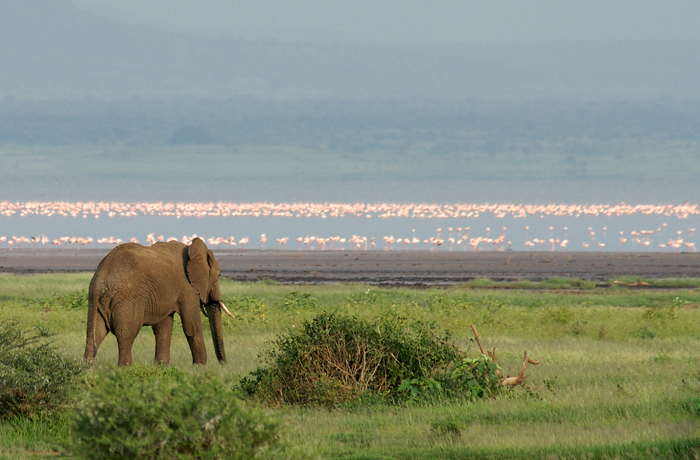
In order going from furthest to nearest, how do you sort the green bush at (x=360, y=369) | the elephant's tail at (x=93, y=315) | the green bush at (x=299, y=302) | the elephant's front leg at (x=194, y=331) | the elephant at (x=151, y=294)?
1. the green bush at (x=299, y=302)
2. the elephant's front leg at (x=194, y=331)
3. the elephant at (x=151, y=294)
4. the elephant's tail at (x=93, y=315)
5. the green bush at (x=360, y=369)

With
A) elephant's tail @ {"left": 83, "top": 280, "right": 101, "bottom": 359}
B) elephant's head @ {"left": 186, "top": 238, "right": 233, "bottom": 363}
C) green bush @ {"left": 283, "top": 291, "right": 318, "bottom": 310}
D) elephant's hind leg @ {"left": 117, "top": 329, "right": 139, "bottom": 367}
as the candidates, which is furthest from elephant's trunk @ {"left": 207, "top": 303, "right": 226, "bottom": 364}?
green bush @ {"left": 283, "top": 291, "right": 318, "bottom": 310}

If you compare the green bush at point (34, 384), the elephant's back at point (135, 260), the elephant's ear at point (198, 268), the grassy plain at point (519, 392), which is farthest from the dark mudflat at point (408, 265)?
the green bush at point (34, 384)

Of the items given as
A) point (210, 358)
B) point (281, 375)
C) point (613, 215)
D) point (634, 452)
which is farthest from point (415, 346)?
point (613, 215)

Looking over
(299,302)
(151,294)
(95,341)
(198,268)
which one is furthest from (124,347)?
(299,302)

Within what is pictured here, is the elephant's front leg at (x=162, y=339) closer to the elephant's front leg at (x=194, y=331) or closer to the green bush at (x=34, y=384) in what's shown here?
the elephant's front leg at (x=194, y=331)

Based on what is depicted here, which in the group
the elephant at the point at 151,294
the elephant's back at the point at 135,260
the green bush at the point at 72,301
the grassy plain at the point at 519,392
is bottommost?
the grassy plain at the point at 519,392

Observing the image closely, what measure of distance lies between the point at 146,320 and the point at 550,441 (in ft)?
27.0

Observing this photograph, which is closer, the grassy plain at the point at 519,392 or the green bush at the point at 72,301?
the grassy plain at the point at 519,392

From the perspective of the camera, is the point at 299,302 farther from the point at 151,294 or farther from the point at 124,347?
the point at 124,347

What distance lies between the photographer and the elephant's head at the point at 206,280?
17.4 m

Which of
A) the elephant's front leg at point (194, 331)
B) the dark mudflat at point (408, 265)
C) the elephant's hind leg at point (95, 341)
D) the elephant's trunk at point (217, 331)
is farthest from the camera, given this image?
the dark mudflat at point (408, 265)

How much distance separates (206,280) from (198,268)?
0.35m

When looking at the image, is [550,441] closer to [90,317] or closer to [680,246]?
[90,317]

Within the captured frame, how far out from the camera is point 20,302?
3156 cm
